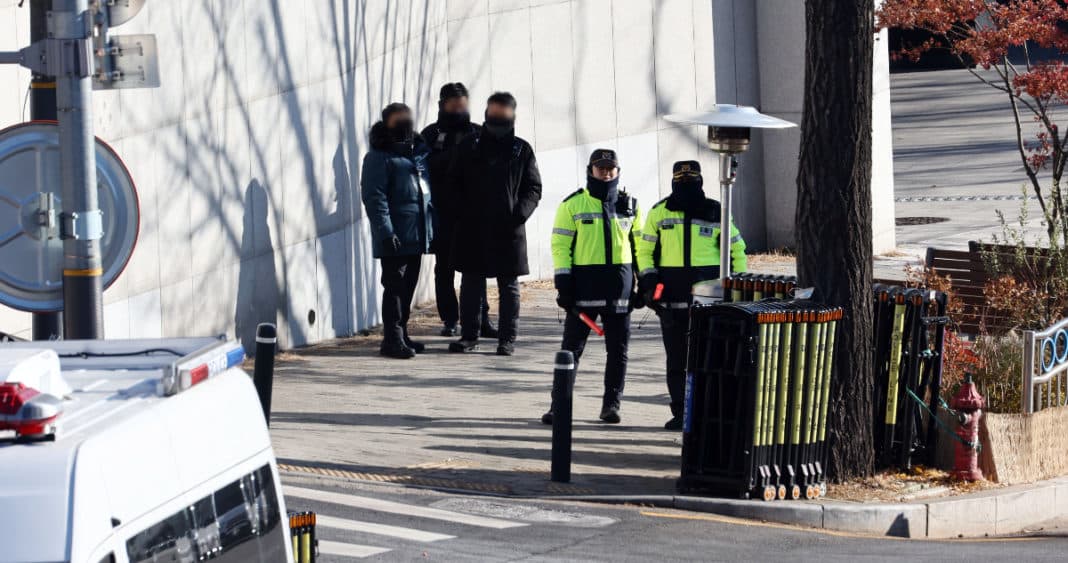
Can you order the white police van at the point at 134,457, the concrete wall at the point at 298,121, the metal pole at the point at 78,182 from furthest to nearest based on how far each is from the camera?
the concrete wall at the point at 298,121
the metal pole at the point at 78,182
the white police van at the point at 134,457

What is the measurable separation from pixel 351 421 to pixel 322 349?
3.10 meters

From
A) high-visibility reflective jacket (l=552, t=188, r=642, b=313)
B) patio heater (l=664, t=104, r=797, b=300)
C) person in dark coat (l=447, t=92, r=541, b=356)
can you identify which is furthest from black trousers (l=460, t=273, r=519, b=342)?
patio heater (l=664, t=104, r=797, b=300)

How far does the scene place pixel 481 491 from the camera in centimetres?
1055

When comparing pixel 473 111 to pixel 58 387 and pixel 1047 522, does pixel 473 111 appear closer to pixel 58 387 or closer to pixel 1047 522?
pixel 1047 522

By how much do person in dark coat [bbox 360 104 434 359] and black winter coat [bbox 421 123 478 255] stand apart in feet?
0.49

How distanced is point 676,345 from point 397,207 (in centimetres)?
338

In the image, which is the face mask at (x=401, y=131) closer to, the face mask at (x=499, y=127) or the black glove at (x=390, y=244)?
the face mask at (x=499, y=127)

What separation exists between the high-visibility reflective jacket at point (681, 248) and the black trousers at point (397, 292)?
2885 millimetres

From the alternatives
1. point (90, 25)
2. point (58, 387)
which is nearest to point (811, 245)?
point (90, 25)

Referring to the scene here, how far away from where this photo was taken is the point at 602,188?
12211mm

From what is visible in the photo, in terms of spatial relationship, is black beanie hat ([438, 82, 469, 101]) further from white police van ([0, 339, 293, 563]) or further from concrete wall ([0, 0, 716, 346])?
white police van ([0, 339, 293, 563])

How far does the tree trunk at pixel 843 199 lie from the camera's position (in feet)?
35.6

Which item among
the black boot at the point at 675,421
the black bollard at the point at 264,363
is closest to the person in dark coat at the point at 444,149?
the black boot at the point at 675,421

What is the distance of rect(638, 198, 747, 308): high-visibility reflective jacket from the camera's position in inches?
481
